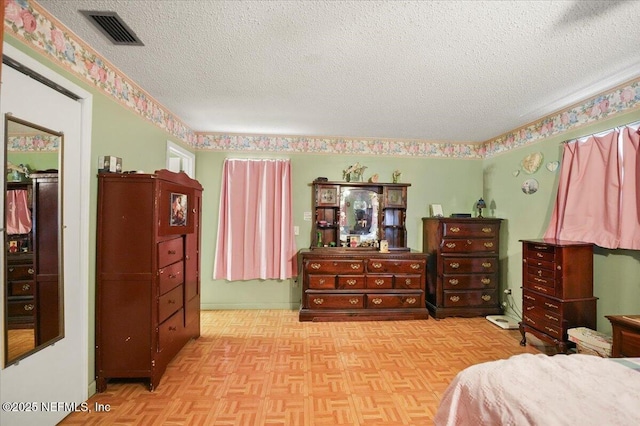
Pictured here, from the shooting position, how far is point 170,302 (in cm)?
258

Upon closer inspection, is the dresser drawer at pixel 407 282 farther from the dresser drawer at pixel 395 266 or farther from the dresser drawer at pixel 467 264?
the dresser drawer at pixel 467 264

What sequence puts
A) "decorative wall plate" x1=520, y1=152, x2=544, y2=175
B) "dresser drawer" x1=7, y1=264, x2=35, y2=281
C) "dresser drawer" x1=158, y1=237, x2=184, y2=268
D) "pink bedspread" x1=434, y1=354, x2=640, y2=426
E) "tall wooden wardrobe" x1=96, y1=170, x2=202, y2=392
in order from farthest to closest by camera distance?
"decorative wall plate" x1=520, y1=152, x2=544, y2=175 → "dresser drawer" x1=158, y1=237, x2=184, y2=268 → "tall wooden wardrobe" x1=96, y1=170, x2=202, y2=392 → "dresser drawer" x1=7, y1=264, x2=35, y2=281 → "pink bedspread" x1=434, y1=354, x2=640, y2=426

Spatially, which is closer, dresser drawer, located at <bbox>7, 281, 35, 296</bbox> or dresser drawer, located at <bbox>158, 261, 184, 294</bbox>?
dresser drawer, located at <bbox>7, 281, 35, 296</bbox>

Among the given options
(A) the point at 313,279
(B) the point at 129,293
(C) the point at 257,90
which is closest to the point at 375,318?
(A) the point at 313,279

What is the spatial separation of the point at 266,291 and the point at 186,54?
3.20 meters

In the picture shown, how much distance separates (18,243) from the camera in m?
1.64

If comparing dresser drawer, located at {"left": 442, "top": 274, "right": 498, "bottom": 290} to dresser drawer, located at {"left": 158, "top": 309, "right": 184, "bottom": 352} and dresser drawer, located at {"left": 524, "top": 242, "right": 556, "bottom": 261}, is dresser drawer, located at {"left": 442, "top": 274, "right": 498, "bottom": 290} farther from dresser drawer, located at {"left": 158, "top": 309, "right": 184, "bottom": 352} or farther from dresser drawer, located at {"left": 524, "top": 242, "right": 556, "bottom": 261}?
dresser drawer, located at {"left": 158, "top": 309, "right": 184, "bottom": 352}

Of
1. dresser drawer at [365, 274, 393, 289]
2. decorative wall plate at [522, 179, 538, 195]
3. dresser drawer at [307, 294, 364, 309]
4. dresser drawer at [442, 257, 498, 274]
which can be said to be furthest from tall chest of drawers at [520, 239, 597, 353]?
dresser drawer at [307, 294, 364, 309]

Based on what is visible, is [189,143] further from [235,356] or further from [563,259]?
[563,259]

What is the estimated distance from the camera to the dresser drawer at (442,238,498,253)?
3992 millimetres

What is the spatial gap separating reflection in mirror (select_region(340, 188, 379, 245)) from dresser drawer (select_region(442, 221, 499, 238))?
973 mm

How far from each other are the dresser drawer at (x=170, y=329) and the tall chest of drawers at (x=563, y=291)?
3.46 meters

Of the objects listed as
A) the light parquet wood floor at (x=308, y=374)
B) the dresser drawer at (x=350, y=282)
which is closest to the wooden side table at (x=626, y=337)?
the light parquet wood floor at (x=308, y=374)

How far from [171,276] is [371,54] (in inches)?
96.6
